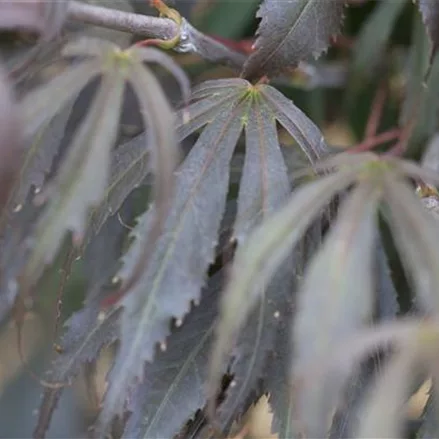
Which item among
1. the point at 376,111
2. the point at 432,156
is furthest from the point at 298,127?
the point at 376,111

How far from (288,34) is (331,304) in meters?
0.25

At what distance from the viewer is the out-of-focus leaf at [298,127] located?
1.70ft

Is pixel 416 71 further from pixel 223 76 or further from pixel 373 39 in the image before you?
pixel 223 76

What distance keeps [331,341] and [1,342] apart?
2.19 ft

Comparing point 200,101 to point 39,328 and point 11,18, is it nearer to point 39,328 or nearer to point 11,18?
point 11,18

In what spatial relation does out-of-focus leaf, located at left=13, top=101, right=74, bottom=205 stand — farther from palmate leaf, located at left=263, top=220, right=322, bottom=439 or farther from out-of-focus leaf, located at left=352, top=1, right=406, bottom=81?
out-of-focus leaf, located at left=352, top=1, right=406, bottom=81

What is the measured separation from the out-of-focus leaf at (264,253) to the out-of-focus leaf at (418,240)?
3 centimetres

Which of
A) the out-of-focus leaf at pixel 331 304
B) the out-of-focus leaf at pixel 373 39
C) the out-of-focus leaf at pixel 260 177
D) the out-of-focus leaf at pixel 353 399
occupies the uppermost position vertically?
the out-of-focus leaf at pixel 373 39

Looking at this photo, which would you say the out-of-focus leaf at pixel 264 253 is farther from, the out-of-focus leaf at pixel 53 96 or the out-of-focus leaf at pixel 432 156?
the out-of-focus leaf at pixel 432 156

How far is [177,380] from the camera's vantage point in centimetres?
52

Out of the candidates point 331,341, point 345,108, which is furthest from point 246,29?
point 331,341

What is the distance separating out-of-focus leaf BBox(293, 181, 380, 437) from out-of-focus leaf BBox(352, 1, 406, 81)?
1.72 feet

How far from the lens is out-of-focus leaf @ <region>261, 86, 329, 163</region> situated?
0.52 metres

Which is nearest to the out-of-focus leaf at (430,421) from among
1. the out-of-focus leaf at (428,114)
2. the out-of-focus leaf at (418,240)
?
the out-of-focus leaf at (418,240)
